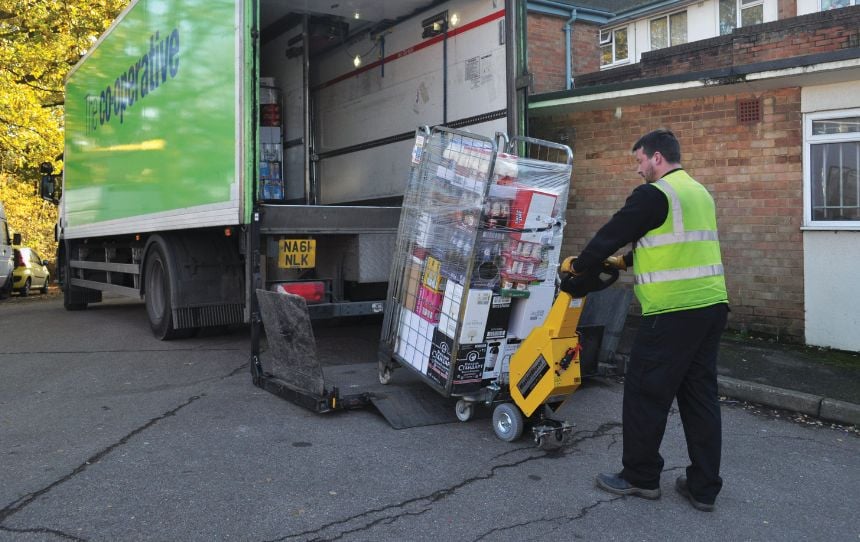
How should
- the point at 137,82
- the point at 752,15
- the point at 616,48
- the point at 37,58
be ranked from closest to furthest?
the point at 137,82, the point at 37,58, the point at 752,15, the point at 616,48

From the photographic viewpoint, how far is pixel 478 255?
4582 millimetres

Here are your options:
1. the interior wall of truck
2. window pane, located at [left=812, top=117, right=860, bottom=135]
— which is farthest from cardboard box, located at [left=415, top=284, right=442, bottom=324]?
window pane, located at [left=812, top=117, right=860, bottom=135]

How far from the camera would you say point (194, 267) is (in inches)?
302

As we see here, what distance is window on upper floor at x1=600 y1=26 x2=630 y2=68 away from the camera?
20.3 m

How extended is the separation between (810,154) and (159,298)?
7.16m

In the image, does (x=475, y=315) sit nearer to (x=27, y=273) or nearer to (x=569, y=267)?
(x=569, y=267)

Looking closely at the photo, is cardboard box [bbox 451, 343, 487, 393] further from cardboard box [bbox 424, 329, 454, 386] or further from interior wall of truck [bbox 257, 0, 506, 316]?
interior wall of truck [bbox 257, 0, 506, 316]

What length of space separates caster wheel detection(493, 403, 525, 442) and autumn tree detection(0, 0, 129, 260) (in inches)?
584

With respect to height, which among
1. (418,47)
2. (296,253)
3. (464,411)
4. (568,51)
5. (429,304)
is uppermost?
(568,51)

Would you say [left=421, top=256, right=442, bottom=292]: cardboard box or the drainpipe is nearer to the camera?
[left=421, top=256, right=442, bottom=292]: cardboard box

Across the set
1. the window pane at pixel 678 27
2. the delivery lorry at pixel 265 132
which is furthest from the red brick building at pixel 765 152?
the window pane at pixel 678 27

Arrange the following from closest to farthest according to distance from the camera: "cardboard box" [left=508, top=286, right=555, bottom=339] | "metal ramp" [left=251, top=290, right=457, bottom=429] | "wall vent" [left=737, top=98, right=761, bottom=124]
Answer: "cardboard box" [left=508, top=286, right=555, bottom=339] < "metal ramp" [left=251, top=290, right=457, bottom=429] < "wall vent" [left=737, top=98, right=761, bottom=124]

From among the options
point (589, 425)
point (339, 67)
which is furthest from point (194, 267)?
point (589, 425)

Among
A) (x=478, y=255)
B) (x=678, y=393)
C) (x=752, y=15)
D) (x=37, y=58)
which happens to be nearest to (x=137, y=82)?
(x=478, y=255)
